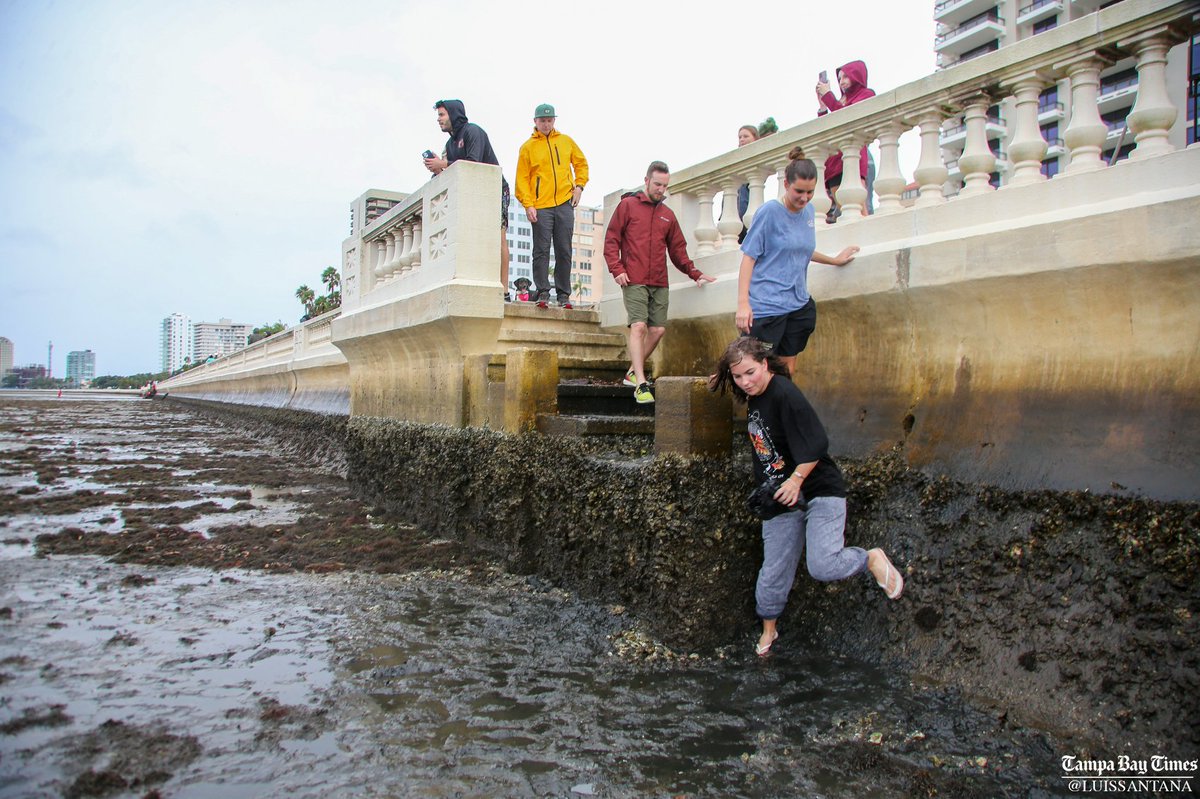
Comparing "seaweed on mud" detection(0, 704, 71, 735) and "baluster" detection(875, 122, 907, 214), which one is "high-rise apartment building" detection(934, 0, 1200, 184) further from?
"seaweed on mud" detection(0, 704, 71, 735)

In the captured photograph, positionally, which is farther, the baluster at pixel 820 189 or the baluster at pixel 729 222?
the baluster at pixel 729 222

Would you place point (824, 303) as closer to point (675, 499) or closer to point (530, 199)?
point (675, 499)

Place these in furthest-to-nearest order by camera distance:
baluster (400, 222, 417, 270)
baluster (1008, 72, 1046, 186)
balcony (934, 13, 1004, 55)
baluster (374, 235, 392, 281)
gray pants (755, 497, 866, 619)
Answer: balcony (934, 13, 1004, 55) → baluster (374, 235, 392, 281) → baluster (400, 222, 417, 270) → baluster (1008, 72, 1046, 186) → gray pants (755, 497, 866, 619)

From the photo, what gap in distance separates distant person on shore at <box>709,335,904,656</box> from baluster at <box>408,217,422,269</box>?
5605 mm

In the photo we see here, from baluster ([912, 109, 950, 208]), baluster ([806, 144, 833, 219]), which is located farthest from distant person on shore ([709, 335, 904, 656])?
baluster ([806, 144, 833, 219])

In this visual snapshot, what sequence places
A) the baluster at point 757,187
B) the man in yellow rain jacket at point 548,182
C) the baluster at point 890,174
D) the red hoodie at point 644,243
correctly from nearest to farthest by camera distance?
the baluster at point 890,174 → the baluster at point 757,187 → the red hoodie at point 644,243 → the man in yellow rain jacket at point 548,182

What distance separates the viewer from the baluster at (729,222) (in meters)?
6.59

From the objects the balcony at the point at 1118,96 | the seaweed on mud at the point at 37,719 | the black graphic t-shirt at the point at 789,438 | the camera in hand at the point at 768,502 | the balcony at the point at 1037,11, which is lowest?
the seaweed on mud at the point at 37,719

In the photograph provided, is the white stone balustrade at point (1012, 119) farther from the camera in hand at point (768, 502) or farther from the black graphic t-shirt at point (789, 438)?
the camera in hand at point (768, 502)

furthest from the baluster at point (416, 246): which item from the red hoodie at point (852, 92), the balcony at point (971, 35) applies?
the balcony at point (971, 35)

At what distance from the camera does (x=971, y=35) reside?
52.2 metres

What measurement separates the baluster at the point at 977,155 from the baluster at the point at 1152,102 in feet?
2.44

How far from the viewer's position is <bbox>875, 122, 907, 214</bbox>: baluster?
5.00 meters

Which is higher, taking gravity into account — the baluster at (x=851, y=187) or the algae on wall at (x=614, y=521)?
the baluster at (x=851, y=187)
